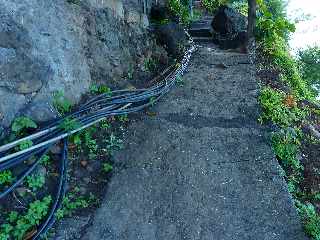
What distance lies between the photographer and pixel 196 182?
4.06 m

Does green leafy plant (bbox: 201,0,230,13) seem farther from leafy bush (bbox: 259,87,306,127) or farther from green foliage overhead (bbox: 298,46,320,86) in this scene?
leafy bush (bbox: 259,87,306,127)

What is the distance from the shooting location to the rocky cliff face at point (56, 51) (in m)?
3.81

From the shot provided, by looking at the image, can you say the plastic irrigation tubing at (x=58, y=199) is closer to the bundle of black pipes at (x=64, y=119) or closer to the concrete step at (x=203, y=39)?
the bundle of black pipes at (x=64, y=119)

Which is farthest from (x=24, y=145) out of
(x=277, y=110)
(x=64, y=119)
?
(x=277, y=110)

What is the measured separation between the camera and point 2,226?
10.4 feet

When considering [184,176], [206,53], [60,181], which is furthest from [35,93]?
[206,53]

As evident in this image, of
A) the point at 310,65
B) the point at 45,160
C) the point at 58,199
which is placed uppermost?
the point at 45,160

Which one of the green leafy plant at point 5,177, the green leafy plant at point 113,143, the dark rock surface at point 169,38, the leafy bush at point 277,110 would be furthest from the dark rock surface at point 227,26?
the green leafy plant at point 5,177

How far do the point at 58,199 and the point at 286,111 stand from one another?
151 inches

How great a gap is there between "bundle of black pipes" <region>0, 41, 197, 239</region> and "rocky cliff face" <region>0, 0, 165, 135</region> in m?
0.26

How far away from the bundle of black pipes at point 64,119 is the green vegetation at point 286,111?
175 cm

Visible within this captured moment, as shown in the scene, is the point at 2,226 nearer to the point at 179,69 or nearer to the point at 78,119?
the point at 78,119

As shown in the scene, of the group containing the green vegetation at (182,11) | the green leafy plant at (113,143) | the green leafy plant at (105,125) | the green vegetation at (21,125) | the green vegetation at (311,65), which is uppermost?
the green vegetation at (182,11)

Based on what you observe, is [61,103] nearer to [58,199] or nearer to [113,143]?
[113,143]
